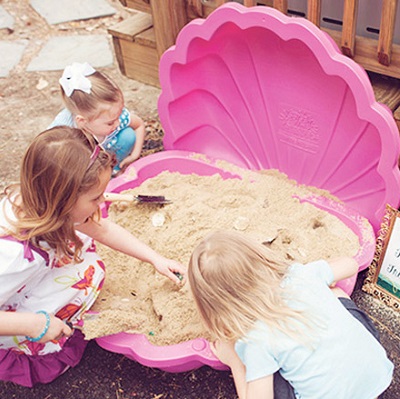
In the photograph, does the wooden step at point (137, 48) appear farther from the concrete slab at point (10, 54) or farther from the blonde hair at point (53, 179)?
the blonde hair at point (53, 179)

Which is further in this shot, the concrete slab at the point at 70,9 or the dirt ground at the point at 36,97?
the concrete slab at the point at 70,9

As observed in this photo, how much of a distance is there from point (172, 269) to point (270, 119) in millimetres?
568

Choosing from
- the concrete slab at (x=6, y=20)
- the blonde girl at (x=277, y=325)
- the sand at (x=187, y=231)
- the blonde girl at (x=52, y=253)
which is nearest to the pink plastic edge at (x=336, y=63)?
the sand at (x=187, y=231)

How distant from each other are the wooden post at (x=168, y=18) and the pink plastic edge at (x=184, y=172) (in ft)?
1.74

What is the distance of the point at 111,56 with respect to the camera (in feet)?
8.78

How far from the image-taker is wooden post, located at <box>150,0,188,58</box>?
6.34 feet

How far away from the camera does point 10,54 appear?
2.79 metres

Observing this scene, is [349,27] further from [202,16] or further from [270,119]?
[202,16]

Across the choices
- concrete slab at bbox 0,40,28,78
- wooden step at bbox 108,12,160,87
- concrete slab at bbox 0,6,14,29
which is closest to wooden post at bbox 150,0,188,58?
wooden step at bbox 108,12,160,87


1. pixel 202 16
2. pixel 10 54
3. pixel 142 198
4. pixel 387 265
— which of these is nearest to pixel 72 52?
pixel 10 54

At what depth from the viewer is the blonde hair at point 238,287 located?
3.09 feet

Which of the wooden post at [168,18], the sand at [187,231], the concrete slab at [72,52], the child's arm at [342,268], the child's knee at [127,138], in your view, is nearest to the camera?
the child's arm at [342,268]

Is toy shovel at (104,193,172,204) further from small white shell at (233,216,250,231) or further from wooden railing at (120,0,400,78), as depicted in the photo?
wooden railing at (120,0,400,78)

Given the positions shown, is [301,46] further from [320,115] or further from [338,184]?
[338,184]
